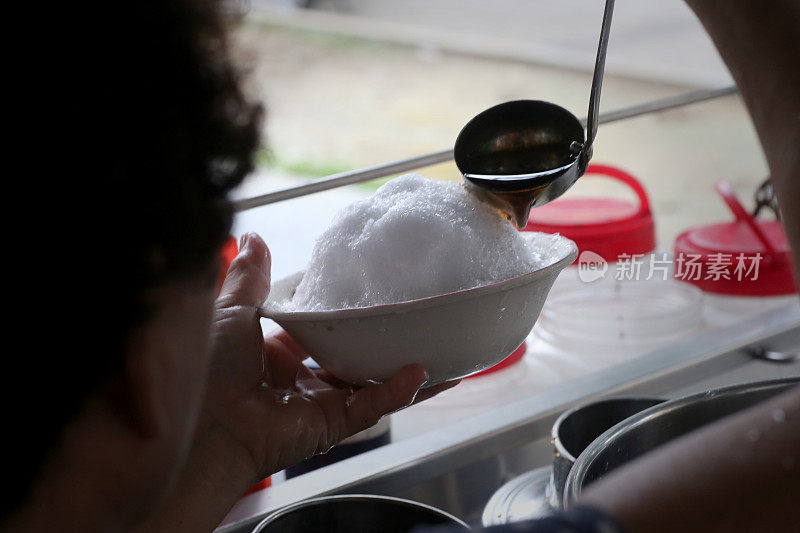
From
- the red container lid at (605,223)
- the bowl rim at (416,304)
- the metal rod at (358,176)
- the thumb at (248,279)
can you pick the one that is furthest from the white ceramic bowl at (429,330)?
the red container lid at (605,223)

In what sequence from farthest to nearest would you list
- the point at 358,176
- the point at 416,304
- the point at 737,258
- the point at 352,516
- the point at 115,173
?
the point at 737,258, the point at 358,176, the point at 352,516, the point at 416,304, the point at 115,173

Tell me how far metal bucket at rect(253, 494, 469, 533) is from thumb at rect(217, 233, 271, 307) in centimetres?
23

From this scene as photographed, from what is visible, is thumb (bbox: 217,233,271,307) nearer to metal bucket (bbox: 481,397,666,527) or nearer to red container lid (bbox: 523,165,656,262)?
metal bucket (bbox: 481,397,666,527)

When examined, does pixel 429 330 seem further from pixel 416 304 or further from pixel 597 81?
pixel 597 81

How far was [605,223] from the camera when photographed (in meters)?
1.59

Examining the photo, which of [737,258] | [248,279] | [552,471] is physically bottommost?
[552,471]

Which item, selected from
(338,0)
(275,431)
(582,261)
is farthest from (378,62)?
(275,431)

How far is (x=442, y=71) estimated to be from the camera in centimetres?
698

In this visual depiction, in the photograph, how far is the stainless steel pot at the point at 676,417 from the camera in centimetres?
80

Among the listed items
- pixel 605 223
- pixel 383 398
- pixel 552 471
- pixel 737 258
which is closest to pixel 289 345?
pixel 383 398

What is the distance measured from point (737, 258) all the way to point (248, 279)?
3.32 feet

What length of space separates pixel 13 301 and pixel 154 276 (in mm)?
80

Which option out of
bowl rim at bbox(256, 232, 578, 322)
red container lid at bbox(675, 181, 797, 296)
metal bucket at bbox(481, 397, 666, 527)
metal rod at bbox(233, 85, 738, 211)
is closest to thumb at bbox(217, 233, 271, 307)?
metal rod at bbox(233, 85, 738, 211)

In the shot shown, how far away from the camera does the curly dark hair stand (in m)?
0.44
